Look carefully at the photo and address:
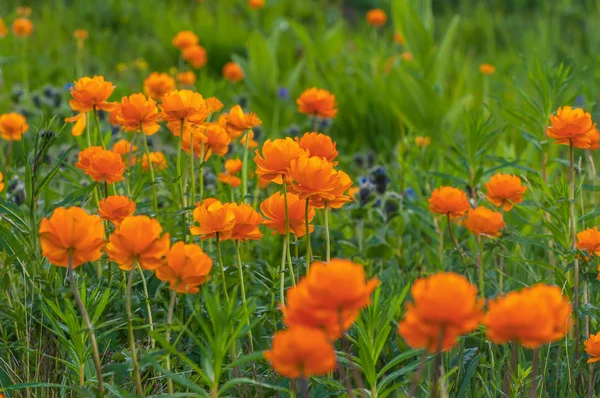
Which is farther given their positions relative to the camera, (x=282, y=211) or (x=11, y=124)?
(x=11, y=124)

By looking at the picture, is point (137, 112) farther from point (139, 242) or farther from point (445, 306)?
point (445, 306)

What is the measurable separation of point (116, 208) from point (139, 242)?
0.25m

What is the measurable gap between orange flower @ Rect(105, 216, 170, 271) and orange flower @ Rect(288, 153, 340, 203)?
0.22 meters

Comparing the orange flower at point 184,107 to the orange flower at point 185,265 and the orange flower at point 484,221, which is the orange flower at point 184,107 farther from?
the orange flower at point 484,221

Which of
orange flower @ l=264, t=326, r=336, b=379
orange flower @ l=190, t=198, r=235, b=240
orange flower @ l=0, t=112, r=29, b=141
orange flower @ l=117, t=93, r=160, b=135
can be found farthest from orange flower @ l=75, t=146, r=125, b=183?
orange flower @ l=0, t=112, r=29, b=141

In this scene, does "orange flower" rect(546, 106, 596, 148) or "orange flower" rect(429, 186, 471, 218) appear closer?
"orange flower" rect(546, 106, 596, 148)

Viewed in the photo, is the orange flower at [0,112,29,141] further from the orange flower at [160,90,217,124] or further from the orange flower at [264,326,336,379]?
the orange flower at [264,326,336,379]

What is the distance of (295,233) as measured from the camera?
1.33 m

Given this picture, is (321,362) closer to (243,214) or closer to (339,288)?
(339,288)

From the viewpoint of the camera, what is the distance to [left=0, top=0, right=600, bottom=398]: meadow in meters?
0.94

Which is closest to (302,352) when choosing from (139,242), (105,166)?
(139,242)

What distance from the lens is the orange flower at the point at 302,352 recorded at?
697mm

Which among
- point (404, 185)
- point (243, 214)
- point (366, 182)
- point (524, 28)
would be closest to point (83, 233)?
point (243, 214)

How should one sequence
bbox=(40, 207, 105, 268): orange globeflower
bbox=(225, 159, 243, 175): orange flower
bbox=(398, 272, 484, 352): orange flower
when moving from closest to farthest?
bbox=(398, 272, 484, 352): orange flower, bbox=(40, 207, 105, 268): orange globeflower, bbox=(225, 159, 243, 175): orange flower
